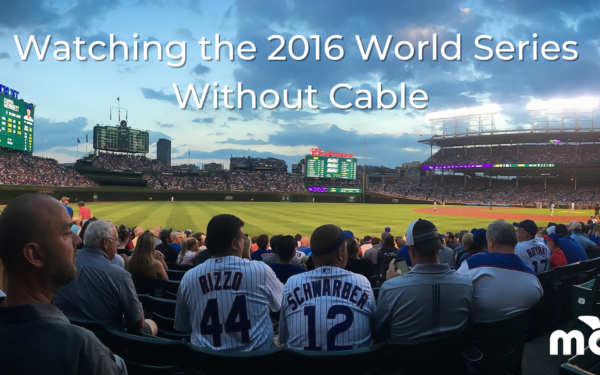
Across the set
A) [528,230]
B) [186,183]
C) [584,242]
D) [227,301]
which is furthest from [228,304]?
[186,183]

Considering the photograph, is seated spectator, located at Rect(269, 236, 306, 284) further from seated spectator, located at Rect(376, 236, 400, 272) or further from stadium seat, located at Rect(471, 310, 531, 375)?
seated spectator, located at Rect(376, 236, 400, 272)

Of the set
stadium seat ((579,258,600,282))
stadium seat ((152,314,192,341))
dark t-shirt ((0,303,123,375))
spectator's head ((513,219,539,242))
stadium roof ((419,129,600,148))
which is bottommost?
stadium seat ((152,314,192,341))

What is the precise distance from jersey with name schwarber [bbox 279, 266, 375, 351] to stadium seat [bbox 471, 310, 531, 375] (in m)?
0.82

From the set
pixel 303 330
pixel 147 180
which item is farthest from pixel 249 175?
pixel 303 330

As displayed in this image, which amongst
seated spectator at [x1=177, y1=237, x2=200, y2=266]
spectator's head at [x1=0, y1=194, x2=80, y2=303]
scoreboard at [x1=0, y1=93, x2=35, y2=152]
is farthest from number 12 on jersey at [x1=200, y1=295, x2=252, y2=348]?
scoreboard at [x1=0, y1=93, x2=35, y2=152]

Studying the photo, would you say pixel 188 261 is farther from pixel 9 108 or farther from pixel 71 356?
pixel 9 108

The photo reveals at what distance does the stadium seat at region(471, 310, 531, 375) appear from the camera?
8.86ft

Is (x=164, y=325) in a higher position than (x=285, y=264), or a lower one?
lower

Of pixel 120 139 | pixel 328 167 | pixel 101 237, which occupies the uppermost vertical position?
pixel 120 139

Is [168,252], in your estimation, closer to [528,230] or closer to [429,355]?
[429,355]

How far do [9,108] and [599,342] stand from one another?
56.7 metres

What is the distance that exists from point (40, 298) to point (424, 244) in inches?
101

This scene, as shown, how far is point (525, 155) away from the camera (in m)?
71.4

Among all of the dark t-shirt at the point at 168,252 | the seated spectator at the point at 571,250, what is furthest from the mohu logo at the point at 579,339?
the dark t-shirt at the point at 168,252
